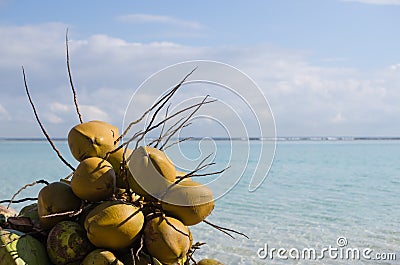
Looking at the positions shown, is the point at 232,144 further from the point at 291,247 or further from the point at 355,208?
the point at 355,208

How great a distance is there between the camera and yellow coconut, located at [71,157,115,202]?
6.24 ft

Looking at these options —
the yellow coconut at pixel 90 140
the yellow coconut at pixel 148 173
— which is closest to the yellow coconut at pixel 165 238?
the yellow coconut at pixel 148 173

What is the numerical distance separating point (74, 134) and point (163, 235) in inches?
20.6

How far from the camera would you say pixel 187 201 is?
1.94m

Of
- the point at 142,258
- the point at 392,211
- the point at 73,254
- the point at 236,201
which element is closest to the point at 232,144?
the point at 142,258

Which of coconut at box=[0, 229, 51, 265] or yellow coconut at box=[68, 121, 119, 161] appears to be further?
yellow coconut at box=[68, 121, 119, 161]

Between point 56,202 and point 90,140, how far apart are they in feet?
0.83

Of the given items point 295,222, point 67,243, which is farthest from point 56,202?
point 295,222

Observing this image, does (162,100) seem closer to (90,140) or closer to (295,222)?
(90,140)

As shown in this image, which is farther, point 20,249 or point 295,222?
point 295,222

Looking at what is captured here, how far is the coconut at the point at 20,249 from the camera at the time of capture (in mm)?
1886

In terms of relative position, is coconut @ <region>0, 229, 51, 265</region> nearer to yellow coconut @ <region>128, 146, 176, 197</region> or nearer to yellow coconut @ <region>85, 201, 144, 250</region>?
yellow coconut @ <region>85, 201, 144, 250</region>

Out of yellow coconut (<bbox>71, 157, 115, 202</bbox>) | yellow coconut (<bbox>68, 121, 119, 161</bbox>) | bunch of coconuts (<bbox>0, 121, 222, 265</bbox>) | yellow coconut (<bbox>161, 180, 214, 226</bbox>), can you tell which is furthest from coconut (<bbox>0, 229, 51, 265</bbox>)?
yellow coconut (<bbox>161, 180, 214, 226</bbox>)

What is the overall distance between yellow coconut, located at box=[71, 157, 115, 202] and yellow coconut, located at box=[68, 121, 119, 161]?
0.29 feet
